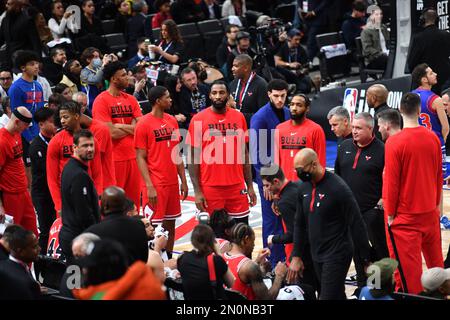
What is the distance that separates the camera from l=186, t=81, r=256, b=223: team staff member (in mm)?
9805

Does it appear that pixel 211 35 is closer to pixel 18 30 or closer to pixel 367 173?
pixel 18 30

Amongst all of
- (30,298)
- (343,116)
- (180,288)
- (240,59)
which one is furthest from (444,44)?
(30,298)

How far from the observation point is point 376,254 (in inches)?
359

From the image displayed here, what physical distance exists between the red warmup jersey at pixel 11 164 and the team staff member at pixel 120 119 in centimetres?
105

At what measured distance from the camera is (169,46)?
1474 centimetres

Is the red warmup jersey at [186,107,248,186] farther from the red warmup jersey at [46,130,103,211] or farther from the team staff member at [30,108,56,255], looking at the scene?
the team staff member at [30,108,56,255]

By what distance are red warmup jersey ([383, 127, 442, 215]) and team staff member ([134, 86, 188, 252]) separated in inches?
97.1

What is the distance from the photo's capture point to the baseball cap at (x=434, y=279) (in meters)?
7.41

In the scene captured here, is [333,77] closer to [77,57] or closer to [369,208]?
[77,57]

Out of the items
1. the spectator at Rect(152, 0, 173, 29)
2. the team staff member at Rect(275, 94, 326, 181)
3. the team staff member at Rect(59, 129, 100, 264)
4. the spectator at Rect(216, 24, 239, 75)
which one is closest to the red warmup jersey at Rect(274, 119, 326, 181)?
the team staff member at Rect(275, 94, 326, 181)

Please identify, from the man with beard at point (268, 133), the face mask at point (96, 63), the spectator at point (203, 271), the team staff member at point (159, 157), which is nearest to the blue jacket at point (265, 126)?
the man with beard at point (268, 133)

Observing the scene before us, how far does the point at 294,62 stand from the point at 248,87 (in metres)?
5.83
